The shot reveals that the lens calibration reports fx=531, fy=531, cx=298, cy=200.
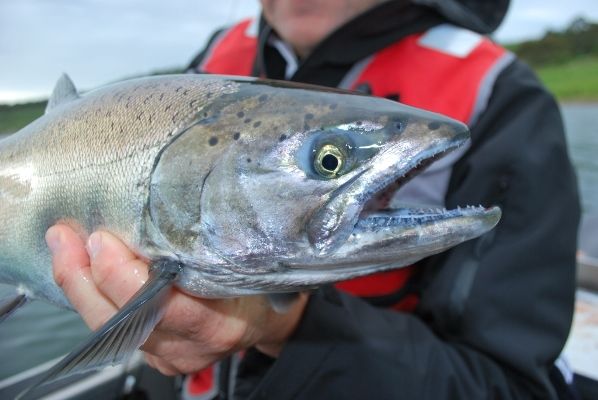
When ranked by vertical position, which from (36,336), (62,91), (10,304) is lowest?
(36,336)

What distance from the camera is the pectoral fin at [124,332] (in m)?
1.38

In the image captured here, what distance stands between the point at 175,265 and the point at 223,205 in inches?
9.8

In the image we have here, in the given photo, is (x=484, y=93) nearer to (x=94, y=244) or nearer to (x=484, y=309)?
(x=484, y=309)

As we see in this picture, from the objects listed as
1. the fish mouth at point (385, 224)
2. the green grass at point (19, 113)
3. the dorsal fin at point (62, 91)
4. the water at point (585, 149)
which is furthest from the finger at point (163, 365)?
the water at point (585, 149)

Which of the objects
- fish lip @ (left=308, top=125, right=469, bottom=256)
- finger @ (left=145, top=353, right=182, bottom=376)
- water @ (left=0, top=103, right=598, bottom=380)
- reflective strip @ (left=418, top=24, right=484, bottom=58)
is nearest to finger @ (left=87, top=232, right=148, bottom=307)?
finger @ (left=145, top=353, right=182, bottom=376)

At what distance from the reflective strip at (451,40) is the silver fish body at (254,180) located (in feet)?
4.81

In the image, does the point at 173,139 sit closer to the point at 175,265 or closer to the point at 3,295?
the point at 175,265

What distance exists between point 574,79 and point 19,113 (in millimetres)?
56398

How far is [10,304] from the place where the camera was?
2088mm

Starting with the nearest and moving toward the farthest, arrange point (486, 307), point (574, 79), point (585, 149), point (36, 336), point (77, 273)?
point (77, 273), point (486, 307), point (36, 336), point (585, 149), point (574, 79)

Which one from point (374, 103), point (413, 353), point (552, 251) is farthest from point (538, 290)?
point (374, 103)

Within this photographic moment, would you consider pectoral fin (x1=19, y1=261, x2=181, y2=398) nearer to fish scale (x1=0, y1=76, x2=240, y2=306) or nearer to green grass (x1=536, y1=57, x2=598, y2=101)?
fish scale (x1=0, y1=76, x2=240, y2=306)

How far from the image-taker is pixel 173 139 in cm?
167

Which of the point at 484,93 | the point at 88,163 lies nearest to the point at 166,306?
the point at 88,163
